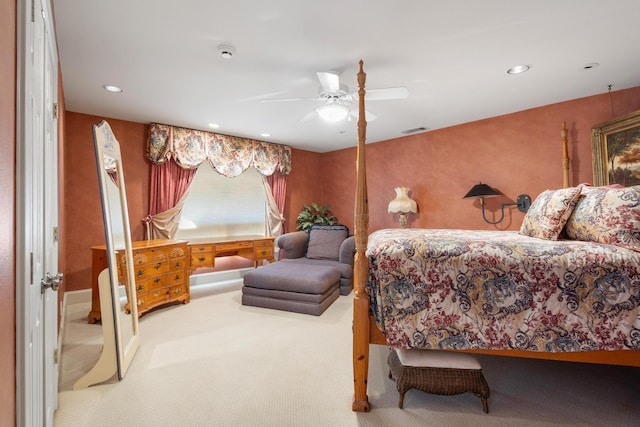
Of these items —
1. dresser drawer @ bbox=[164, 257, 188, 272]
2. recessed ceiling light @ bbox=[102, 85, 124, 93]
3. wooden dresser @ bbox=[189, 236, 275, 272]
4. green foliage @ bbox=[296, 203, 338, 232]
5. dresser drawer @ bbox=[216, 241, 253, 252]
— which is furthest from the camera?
green foliage @ bbox=[296, 203, 338, 232]

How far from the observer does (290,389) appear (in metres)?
2.00

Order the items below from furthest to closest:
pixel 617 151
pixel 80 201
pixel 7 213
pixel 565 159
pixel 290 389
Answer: pixel 80 201 < pixel 565 159 < pixel 617 151 < pixel 290 389 < pixel 7 213

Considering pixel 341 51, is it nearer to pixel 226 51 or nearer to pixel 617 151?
pixel 226 51

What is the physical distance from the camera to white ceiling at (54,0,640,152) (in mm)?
1960

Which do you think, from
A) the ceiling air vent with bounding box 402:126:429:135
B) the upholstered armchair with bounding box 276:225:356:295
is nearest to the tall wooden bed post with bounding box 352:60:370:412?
the upholstered armchair with bounding box 276:225:356:295

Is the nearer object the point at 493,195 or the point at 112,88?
the point at 112,88

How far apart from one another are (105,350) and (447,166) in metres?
4.55

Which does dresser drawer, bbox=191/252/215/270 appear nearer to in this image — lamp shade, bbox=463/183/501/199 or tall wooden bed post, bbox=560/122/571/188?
lamp shade, bbox=463/183/501/199

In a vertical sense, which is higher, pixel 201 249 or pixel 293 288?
pixel 201 249

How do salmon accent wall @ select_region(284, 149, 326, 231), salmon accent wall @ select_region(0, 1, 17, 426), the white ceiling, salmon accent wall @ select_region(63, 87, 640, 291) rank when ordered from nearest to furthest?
salmon accent wall @ select_region(0, 1, 17, 426) → the white ceiling → salmon accent wall @ select_region(63, 87, 640, 291) → salmon accent wall @ select_region(284, 149, 326, 231)

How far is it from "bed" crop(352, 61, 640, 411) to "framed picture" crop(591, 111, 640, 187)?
1674mm

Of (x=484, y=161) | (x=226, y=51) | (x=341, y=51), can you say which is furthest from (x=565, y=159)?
(x=226, y=51)

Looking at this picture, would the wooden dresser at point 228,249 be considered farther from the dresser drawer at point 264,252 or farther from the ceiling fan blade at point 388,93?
the ceiling fan blade at point 388,93

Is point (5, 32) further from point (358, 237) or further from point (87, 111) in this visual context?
point (87, 111)
